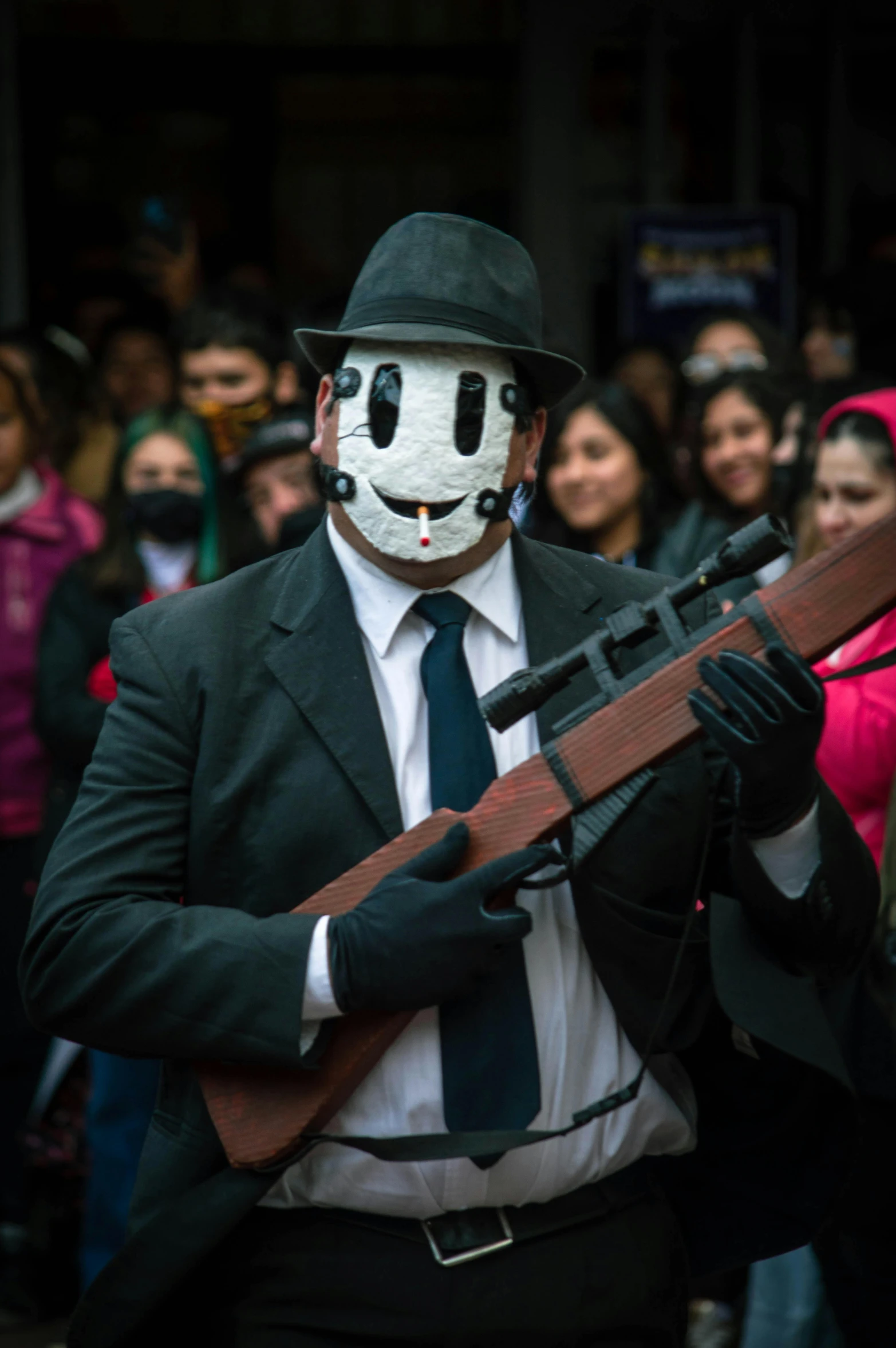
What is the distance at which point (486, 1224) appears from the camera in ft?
7.30

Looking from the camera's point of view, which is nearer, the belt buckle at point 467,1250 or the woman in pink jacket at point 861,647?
the belt buckle at point 467,1250

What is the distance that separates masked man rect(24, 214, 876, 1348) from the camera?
2123 mm

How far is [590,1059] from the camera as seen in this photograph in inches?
89.0

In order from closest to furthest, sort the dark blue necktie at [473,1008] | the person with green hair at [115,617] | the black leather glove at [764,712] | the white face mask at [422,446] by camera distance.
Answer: the black leather glove at [764,712] → the dark blue necktie at [473,1008] → the white face mask at [422,446] → the person with green hair at [115,617]

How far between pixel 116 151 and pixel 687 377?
16.0ft

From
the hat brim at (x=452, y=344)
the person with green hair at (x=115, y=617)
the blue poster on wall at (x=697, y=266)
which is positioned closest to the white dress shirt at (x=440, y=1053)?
the hat brim at (x=452, y=344)

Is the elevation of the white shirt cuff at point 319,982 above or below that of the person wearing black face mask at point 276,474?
below

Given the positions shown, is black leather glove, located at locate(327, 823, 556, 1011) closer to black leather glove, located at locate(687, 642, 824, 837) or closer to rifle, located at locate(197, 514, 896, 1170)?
rifle, located at locate(197, 514, 896, 1170)

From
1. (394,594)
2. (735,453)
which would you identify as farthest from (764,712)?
(735,453)

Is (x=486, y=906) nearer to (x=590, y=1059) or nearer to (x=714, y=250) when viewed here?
(x=590, y=1059)

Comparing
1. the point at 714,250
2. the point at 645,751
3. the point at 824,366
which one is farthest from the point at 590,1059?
the point at 714,250

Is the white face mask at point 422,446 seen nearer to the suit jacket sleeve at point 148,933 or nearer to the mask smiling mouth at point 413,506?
the mask smiling mouth at point 413,506

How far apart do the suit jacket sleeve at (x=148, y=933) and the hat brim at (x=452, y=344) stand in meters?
0.51

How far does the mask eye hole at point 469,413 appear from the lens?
229 cm
